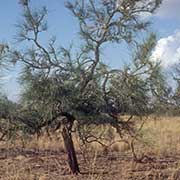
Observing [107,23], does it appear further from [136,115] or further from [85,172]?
[85,172]

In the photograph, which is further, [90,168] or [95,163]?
[95,163]

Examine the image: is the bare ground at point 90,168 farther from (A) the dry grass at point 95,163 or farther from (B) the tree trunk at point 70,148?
(B) the tree trunk at point 70,148

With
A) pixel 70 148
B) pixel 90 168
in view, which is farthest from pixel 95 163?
pixel 70 148

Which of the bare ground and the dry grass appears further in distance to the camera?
the dry grass

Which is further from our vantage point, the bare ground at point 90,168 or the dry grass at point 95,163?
the dry grass at point 95,163

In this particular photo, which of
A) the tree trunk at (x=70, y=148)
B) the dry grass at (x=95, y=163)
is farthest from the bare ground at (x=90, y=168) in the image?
the tree trunk at (x=70, y=148)

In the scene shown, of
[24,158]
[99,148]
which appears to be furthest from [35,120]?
[99,148]

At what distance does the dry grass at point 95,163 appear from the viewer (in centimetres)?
1468

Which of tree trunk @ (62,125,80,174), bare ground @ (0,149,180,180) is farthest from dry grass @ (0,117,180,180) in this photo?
tree trunk @ (62,125,80,174)

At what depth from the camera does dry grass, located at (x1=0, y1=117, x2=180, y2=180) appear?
14680 mm

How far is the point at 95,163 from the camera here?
18.2 meters

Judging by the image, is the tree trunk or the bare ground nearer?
the bare ground

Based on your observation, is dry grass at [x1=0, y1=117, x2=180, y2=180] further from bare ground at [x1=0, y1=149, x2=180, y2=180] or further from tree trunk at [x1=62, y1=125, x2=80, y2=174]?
tree trunk at [x1=62, y1=125, x2=80, y2=174]

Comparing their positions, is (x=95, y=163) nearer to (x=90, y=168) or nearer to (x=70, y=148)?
(x=90, y=168)
